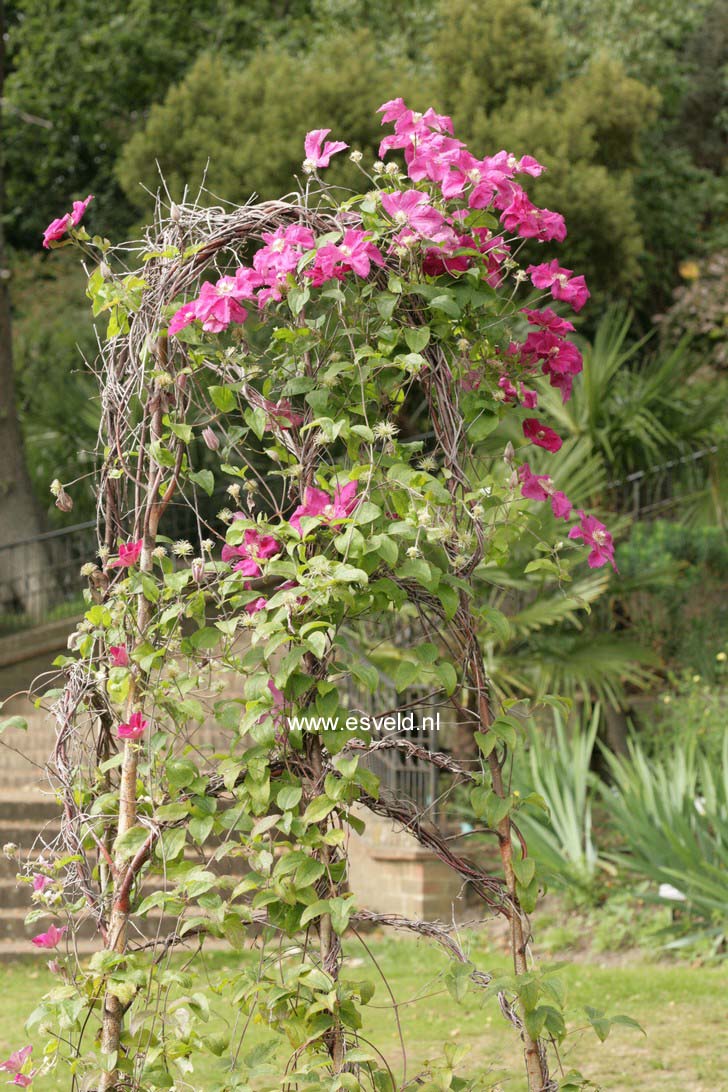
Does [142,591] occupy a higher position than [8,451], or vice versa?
[8,451]

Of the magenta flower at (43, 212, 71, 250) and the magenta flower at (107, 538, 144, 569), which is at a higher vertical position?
the magenta flower at (43, 212, 71, 250)

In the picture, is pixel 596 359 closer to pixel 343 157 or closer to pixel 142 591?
pixel 343 157

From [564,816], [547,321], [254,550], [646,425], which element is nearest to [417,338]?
[547,321]

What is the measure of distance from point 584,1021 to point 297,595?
197cm

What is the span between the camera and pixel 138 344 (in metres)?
2.49

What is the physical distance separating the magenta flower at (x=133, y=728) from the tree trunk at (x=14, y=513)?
8.02 meters

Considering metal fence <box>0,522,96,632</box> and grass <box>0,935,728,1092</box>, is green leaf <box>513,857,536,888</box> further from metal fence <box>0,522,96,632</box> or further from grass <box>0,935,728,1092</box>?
metal fence <box>0,522,96,632</box>

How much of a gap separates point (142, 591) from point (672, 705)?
592 cm

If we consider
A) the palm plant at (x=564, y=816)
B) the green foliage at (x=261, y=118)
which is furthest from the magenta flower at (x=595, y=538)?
the green foliage at (x=261, y=118)

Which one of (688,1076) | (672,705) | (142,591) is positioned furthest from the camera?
(672,705)

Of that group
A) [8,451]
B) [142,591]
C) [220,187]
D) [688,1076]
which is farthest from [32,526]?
[142,591]

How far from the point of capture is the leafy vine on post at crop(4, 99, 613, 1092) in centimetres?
224

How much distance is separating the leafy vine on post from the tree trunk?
7881mm

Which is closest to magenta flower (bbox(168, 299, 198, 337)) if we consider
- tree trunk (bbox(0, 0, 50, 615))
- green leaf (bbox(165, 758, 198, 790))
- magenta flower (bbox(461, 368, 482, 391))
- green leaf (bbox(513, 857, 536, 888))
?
magenta flower (bbox(461, 368, 482, 391))
